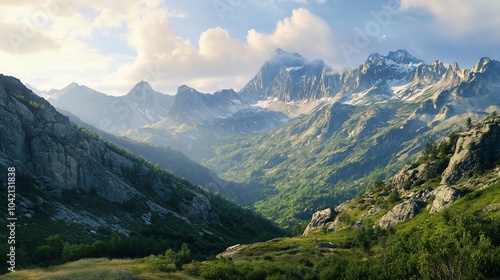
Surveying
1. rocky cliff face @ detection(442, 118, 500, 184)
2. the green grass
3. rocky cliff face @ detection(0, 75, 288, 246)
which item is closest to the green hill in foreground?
the green grass

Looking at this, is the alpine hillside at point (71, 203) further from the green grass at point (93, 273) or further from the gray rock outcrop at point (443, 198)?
the gray rock outcrop at point (443, 198)

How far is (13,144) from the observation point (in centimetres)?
14825

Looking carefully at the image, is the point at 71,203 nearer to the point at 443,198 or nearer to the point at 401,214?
the point at 401,214

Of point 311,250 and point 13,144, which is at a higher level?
point 13,144

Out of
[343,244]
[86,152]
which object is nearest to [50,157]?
[86,152]

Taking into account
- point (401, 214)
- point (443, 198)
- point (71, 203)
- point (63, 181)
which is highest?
point (443, 198)

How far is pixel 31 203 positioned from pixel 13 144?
3992 cm

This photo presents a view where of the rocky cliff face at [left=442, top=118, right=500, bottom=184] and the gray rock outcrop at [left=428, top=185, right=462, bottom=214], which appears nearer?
the gray rock outcrop at [left=428, top=185, right=462, bottom=214]

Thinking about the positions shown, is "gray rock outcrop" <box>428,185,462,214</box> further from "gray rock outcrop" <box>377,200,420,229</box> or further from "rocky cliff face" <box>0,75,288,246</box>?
"rocky cliff face" <box>0,75,288,246</box>

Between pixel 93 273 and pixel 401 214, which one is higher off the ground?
pixel 401 214

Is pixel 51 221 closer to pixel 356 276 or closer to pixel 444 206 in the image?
pixel 356 276

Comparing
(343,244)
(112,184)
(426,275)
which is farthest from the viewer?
(112,184)

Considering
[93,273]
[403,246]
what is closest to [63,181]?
[93,273]

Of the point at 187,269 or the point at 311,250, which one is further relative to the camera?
the point at 311,250
